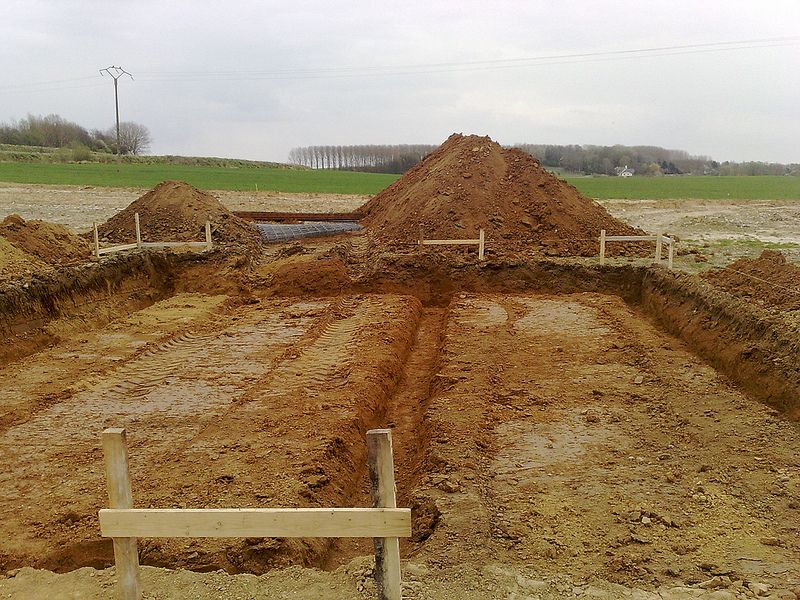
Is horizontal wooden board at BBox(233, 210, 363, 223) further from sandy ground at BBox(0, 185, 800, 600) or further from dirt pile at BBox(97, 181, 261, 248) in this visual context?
sandy ground at BBox(0, 185, 800, 600)

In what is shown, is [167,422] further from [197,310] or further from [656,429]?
[197,310]

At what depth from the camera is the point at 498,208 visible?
18.5m

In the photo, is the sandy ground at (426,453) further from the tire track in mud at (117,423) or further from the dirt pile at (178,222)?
the dirt pile at (178,222)

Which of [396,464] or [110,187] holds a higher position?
[110,187]

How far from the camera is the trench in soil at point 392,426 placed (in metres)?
4.88

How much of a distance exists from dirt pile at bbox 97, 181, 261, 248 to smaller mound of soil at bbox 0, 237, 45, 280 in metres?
5.20

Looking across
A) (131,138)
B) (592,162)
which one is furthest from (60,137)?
(592,162)

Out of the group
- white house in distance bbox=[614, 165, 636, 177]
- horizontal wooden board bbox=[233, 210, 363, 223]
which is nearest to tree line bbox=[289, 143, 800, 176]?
white house in distance bbox=[614, 165, 636, 177]

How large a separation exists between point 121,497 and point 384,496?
1.54m

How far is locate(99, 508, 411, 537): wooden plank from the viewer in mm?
3520

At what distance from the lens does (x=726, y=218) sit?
2722 centimetres

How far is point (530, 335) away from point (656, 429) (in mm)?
4077

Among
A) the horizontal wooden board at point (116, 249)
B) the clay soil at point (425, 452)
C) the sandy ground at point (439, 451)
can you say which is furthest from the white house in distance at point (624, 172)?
the sandy ground at point (439, 451)

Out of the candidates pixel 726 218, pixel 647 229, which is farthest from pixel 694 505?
pixel 726 218
